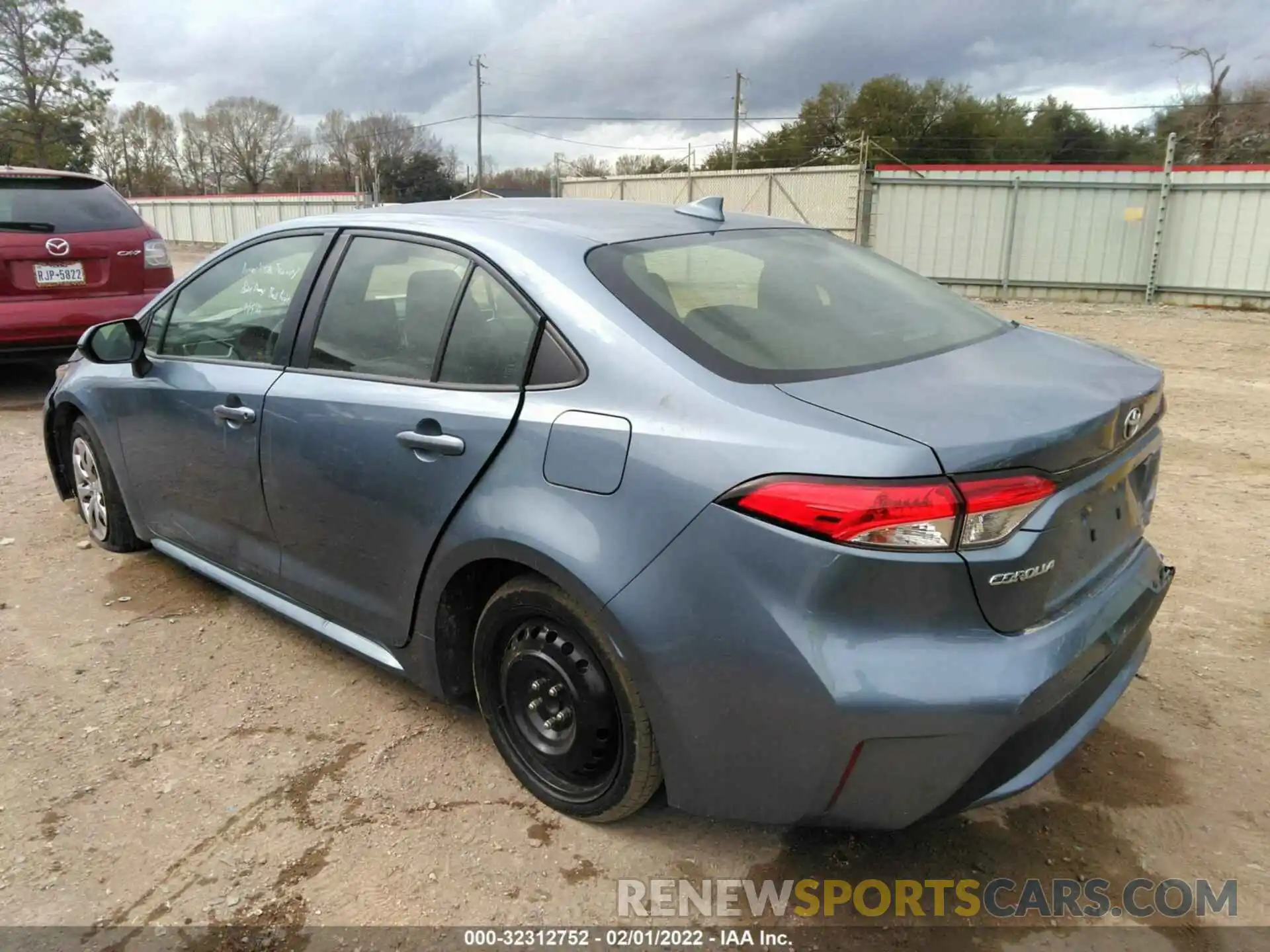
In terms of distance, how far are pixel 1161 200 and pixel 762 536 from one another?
640 inches

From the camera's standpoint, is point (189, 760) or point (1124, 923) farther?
point (189, 760)

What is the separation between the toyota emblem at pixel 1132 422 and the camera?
2238 mm

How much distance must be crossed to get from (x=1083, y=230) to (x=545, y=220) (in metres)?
15.5

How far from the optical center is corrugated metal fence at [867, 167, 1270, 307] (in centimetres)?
1458

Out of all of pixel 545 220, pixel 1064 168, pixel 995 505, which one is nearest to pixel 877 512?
pixel 995 505

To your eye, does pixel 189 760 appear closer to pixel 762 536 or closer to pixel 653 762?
pixel 653 762

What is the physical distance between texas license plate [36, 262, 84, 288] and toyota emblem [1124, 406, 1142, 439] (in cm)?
731

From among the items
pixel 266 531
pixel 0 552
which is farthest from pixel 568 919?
pixel 0 552

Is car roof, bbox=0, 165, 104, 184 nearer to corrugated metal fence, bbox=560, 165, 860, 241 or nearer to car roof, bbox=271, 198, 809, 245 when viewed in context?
car roof, bbox=271, 198, 809, 245

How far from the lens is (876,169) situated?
17047mm

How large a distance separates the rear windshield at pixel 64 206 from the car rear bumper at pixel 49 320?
1.77ft

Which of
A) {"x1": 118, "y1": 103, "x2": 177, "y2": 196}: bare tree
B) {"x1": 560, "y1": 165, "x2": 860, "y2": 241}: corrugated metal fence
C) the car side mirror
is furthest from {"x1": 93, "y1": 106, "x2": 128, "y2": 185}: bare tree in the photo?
the car side mirror

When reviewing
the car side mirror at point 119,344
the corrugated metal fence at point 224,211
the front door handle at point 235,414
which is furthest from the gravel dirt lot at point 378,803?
the corrugated metal fence at point 224,211

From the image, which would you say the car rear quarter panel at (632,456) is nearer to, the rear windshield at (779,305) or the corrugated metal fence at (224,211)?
the rear windshield at (779,305)
